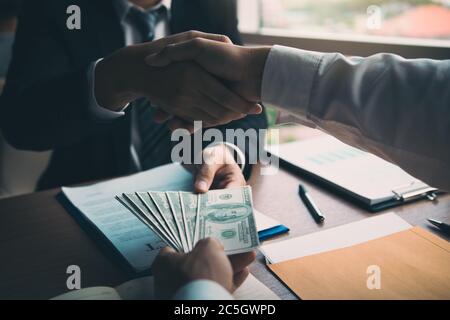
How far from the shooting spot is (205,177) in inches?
33.5

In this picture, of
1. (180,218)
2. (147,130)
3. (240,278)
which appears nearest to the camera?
(240,278)

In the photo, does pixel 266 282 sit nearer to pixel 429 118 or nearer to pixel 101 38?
pixel 429 118

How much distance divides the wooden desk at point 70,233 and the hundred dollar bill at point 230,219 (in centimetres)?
5

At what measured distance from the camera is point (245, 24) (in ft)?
6.97

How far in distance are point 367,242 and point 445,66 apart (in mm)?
285

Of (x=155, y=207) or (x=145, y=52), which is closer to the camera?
(x=155, y=207)

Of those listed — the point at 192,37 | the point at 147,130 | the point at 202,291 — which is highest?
the point at 192,37

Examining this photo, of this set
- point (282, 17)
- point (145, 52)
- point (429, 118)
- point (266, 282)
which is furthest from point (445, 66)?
point (282, 17)

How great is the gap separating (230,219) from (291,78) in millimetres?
248

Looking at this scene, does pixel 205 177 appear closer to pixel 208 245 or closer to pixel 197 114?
pixel 197 114

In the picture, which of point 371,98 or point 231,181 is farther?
point 231,181

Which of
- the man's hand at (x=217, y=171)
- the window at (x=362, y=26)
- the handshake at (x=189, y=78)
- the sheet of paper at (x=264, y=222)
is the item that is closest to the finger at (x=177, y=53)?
the handshake at (x=189, y=78)

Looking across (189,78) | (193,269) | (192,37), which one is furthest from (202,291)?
(192,37)

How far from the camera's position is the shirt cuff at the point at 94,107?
99 cm
